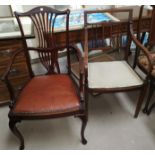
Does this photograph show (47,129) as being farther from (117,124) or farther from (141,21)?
(141,21)

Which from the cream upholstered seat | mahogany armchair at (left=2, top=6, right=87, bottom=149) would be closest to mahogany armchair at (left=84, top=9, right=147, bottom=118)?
the cream upholstered seat

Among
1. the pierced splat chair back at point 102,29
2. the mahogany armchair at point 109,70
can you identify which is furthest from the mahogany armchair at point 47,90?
the pierced splat chair back at point 102,29

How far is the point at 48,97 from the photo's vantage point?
4.22 feet

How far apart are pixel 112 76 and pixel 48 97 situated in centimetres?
54

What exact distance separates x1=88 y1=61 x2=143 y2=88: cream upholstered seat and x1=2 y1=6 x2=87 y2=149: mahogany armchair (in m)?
0.17

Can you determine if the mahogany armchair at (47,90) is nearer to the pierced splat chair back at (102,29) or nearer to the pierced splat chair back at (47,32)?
the pierced splat chair back at (47,32)

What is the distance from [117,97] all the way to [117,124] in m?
0.37

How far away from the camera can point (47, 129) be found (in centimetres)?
162

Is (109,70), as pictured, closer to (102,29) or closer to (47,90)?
(102,29)

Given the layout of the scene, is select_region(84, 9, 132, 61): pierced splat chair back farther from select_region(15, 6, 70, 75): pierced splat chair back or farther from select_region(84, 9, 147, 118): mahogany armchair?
select_region(15, 6, 70, 75): pierced splat chair back

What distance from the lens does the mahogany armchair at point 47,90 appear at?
4.00ft

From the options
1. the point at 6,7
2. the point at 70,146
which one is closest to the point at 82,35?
the point at 6,7

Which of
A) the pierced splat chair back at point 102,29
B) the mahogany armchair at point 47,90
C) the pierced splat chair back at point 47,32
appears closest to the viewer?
the mahogany armchair at point 47,90

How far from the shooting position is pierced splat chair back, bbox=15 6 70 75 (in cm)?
137
